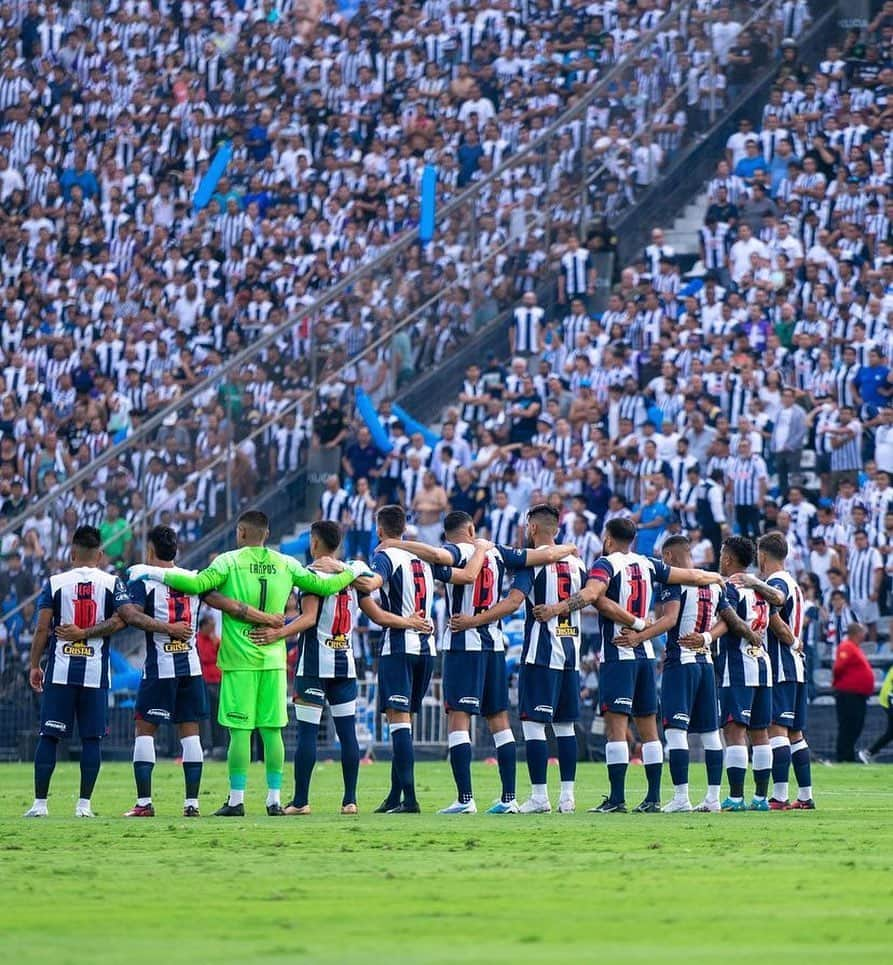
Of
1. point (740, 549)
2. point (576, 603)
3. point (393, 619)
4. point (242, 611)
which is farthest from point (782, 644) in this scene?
point (242, 611)

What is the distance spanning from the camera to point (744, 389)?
1199 inches

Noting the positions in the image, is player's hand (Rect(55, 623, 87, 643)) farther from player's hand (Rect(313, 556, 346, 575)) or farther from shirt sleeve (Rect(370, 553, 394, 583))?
shirt sleeve (Rect(370, 553, 394, 583))

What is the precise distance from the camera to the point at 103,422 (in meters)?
35.0

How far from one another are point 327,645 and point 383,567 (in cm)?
76

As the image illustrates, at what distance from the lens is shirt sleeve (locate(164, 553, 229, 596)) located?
52.5ft

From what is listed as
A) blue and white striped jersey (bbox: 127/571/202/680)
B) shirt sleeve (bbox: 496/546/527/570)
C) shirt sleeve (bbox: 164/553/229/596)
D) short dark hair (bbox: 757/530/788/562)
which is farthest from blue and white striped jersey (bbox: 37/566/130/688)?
short dark hair (bbox: 757/530/788/562)

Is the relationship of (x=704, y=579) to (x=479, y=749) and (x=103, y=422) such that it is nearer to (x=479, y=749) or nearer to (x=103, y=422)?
(x=479, y=749)

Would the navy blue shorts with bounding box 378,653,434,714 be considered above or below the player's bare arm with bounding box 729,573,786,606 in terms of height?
below

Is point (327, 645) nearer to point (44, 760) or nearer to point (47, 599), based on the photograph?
point (47, 599)

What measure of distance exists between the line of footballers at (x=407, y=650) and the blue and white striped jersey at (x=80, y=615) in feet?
0.03

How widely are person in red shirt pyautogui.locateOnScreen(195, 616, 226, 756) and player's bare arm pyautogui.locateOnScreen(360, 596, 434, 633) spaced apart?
467 inches

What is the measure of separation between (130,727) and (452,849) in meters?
17.2

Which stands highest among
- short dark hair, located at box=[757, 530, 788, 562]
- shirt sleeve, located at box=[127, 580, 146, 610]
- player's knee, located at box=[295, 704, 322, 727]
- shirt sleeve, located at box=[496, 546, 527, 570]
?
short dark hair, located at box=[757, 530, 788, 562]

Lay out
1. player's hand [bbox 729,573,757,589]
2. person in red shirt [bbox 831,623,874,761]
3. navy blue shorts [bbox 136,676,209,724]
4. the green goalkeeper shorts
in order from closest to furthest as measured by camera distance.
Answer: the green goalkeeper shorts → navy blue shorts [bbox 136,676,209,724] → player's hand [bbox 729,573,757,589] → person in red shirt [bbox 831,623,874,761]
